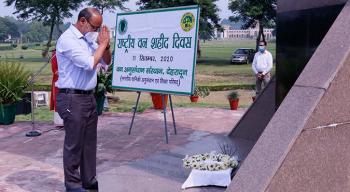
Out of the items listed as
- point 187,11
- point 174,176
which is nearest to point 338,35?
point 174,176

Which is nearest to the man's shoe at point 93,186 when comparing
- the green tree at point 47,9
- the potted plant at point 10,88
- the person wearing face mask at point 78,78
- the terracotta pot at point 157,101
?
the person wearing face mask at point 78,78

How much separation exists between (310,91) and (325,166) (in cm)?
52

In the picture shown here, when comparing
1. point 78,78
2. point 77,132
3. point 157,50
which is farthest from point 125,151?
point 78,78

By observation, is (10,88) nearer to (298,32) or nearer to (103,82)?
(103,82)

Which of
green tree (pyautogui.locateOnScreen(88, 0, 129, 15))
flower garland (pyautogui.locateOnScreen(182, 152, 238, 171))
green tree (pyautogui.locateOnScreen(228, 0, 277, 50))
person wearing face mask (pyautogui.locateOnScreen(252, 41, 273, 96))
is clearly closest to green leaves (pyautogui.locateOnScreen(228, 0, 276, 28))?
green tree (pyautogui.locateOnScreen(228, 0, 277, 50))

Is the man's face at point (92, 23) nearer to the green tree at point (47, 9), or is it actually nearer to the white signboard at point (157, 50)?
the white signboard at point (157, 50)

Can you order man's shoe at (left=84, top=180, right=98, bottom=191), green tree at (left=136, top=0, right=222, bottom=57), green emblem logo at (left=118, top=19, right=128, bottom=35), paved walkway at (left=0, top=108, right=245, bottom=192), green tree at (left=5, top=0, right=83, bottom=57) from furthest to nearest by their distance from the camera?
green tree at (left=5, top=0, right=83, bottom=57) < green tree at (left=136, top=0, right=222, bottom=57) < green emblem logo at (left=118, top=19, right=128, bottom=35) < paved walkway at (left=0, top=108, right=245, bottom=192) < man's shoe at (left=84, top=180, right=98, bottom=191)

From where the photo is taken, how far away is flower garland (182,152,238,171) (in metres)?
4.41

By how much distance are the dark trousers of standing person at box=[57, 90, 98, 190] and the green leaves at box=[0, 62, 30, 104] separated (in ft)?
17.3

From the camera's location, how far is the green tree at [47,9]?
52906 millimetres

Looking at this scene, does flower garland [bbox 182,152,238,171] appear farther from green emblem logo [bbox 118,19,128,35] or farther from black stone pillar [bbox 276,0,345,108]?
green emblem logo [bbox 118,19,128,35]

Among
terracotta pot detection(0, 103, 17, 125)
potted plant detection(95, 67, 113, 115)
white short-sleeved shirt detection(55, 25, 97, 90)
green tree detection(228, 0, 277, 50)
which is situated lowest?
terracotta pot detection(0, 103, 17, 125)

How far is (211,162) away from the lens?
14.6ft

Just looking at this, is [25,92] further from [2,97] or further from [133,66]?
[133,66]
